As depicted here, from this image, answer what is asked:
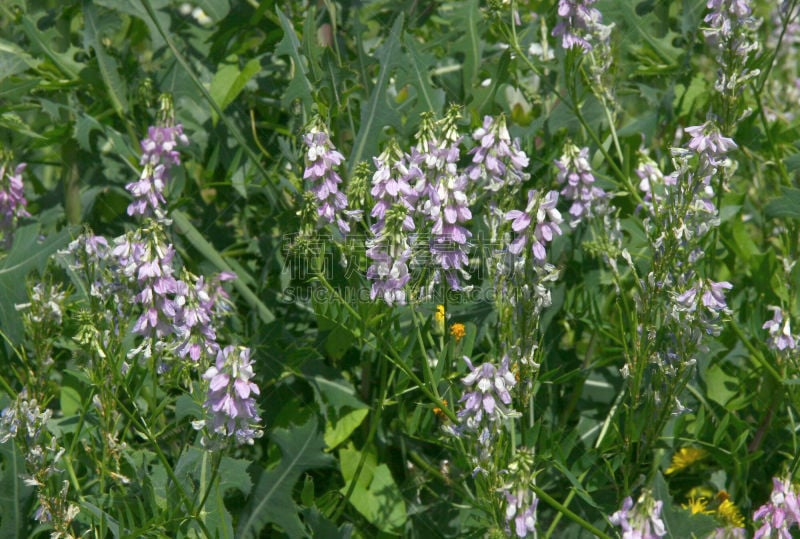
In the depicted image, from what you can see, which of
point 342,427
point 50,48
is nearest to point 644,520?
point 342,427

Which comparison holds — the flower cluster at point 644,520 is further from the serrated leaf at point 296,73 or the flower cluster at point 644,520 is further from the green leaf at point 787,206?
the serrated leaf at point 296,73

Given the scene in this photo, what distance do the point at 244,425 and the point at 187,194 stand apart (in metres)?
1.34

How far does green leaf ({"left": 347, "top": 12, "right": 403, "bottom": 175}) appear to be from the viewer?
104 inches

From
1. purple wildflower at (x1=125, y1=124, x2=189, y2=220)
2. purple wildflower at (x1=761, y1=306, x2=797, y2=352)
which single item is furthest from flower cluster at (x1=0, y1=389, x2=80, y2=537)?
purple wildflower at (x1=761, y1=306, x2=797, y2=352)

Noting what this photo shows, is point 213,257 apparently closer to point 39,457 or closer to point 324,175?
point 324,175

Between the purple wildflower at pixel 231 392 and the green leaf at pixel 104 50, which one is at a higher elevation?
the green leaf at pixel 104 50

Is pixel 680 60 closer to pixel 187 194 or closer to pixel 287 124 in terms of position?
pixel 287 124

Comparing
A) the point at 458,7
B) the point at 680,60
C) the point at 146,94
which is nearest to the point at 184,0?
the point at 146,94

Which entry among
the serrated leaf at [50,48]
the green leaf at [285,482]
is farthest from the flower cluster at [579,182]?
the serrated leaf at [50,48]

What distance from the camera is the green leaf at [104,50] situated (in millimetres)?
2916

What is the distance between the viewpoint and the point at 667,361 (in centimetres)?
218

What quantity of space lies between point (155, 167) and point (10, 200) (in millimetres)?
576

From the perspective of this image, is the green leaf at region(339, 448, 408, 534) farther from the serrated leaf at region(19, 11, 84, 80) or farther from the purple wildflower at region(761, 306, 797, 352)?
the serrated leaf at region(19, 11, 84, 80)

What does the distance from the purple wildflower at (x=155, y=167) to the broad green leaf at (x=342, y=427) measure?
0.73 m
